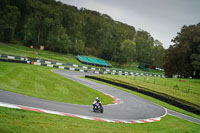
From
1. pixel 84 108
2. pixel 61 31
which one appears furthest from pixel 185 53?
pixel 61 31

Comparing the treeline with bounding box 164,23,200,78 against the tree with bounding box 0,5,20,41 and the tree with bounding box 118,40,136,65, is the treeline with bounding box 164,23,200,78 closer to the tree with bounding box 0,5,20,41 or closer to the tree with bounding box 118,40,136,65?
the tree with bounding box 118,40,136,65

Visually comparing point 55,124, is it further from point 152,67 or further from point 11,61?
point 152,67

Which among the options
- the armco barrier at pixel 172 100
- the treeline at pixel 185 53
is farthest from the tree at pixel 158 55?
the armco barrier at pixel 172 100

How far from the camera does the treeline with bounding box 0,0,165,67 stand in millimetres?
63725

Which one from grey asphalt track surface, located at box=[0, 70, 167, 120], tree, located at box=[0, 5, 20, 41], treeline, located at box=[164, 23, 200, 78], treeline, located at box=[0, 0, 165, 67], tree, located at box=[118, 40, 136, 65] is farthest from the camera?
tree, located at box=[118, 40, 136, 65]

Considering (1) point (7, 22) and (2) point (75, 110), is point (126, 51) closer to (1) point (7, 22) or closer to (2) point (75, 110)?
(1) point (7, 22)

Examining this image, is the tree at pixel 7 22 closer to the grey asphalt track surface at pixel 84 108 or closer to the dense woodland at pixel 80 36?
the dense woodland at pixel 80 36

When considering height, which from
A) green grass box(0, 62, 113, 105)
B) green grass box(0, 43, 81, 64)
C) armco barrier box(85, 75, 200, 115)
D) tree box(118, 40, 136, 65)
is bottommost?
armco barrier box(85, 75, 200, 115)

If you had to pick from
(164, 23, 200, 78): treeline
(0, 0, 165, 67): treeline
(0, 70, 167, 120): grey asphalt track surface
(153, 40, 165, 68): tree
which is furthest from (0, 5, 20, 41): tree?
(153, 40, 165, 68): tree

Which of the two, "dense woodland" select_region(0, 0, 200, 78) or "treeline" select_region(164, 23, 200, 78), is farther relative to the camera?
"dense woodland" select_region(0, 0, 200, 78)

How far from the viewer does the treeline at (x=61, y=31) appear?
6372 cm

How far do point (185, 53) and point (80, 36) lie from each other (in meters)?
45.6

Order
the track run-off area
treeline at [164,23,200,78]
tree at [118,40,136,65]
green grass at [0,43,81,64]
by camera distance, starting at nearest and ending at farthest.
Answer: the track run-off area
treeline at [164,23,200,78]
green grass at [0,43,81,64]
tree at [118,40,136,65]

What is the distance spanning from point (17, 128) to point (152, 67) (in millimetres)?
100415
